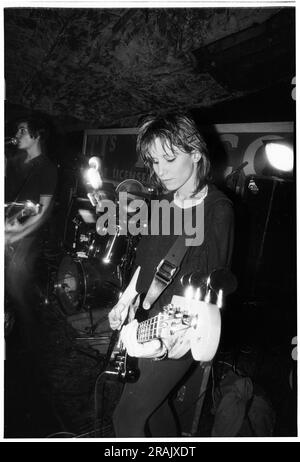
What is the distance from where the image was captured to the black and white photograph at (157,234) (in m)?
1.56

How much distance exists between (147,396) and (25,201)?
94.6 inches

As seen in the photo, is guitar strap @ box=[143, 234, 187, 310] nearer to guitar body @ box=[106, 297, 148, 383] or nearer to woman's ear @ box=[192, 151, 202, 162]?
guitar body @ box=[106, 297, 148, 383]

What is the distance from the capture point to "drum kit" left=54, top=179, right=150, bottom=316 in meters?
3.93

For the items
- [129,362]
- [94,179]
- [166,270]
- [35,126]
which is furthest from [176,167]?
[94,179]

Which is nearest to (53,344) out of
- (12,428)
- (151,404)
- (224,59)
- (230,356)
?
(12,428)

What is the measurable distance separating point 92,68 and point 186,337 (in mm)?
3608

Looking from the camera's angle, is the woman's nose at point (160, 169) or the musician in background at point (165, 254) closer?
the musician in background at point (165, 254)

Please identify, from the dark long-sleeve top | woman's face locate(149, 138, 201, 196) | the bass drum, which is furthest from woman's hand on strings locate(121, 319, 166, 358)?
the bass drum

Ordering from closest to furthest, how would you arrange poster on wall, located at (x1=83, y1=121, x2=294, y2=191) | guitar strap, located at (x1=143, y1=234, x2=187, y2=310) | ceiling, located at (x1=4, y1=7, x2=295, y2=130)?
1. guitar strap, located at (x1=143, y1=234, x2=187, y2=310)
2. ceiling, located at (x1=4, y1=7, x2=295, y2=130)
3. poster on wall, located at (x1=83, y1=121, x2=294, y2=191)

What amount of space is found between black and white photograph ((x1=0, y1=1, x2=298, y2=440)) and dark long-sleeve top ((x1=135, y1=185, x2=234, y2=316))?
0.03ft

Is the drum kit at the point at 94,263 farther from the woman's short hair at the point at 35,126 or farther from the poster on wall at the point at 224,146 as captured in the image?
the poster on wall at the point at 224,146

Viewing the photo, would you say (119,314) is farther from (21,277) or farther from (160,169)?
(21,277)

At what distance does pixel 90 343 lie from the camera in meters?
3.90

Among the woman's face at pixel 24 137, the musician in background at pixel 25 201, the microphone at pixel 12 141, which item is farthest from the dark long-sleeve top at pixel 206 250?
the microphone at pixel 12 141
